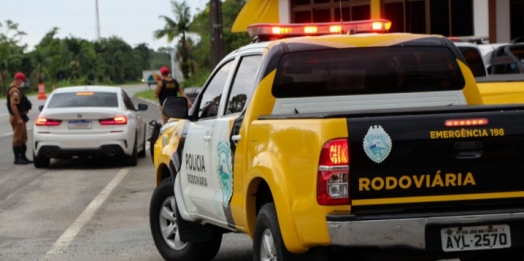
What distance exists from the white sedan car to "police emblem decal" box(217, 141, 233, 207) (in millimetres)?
11594

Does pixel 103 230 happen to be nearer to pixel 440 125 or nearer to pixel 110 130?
pixel 440 125

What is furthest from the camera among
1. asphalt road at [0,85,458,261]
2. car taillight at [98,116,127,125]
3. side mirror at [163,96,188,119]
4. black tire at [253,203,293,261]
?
car taillight at [98,116,127,125]

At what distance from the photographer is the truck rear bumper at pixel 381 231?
20.7 feet

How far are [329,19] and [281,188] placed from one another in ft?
85.4

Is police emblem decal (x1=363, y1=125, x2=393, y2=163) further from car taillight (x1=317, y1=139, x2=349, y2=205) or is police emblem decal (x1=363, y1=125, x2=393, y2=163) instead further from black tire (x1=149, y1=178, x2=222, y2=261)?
black tire (x1=149, y1=178, x2=222, y2=261)

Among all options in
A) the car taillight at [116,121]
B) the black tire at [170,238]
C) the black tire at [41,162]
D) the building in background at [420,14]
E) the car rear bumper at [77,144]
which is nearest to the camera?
the black tire at [170,238]

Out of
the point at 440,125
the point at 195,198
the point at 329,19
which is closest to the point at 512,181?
the point at 440,125

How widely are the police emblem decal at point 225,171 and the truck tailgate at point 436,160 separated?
184cm

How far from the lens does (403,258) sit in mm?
6676

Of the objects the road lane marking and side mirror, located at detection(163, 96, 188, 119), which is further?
the road lane marking

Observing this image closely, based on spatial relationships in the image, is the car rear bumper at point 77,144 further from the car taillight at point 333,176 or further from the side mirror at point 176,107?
the car taillight at point 333,176

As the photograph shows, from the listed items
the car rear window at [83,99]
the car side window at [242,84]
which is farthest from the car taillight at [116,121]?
the car side window at [242,84]

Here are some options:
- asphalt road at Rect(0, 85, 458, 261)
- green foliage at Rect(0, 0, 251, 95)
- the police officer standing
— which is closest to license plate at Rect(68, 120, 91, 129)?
asphalt road at Rect(0, 85, 458, 261)

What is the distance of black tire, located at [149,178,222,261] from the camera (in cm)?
965
